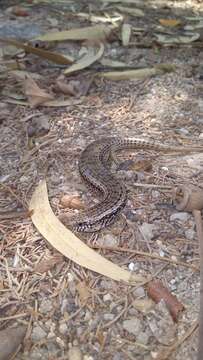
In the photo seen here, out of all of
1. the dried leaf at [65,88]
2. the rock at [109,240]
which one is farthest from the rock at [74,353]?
the dried leaf at [65,88]

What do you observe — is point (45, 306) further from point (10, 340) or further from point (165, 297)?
point (165, 297)

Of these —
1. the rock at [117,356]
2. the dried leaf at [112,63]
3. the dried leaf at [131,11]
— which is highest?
the dried leaf at [131,11]

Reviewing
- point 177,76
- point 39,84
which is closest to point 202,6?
point 177,76

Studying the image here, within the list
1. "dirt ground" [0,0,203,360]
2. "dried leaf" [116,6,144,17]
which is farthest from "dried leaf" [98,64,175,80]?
"dried leaf" [116,6,144,17]

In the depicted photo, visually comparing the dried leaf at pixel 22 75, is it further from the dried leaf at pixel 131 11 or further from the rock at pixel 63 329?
the rock at pixel 63 329

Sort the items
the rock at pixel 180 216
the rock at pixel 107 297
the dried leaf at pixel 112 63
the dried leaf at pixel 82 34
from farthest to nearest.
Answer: the dried leaf at pixel 82 34, the dried leaf at pixel 112 63, the rock at pixel 180 216, the rock at pixel 107 297

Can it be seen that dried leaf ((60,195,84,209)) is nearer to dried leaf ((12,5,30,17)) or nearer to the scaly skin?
the scaly skin
